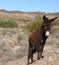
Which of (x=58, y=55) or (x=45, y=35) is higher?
(x=45, y=35)

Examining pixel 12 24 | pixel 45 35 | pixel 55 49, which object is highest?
pixel 45 35

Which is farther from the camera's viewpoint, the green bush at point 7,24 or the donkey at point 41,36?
the green bush at point 7,24

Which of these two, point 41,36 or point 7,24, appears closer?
point 41,36

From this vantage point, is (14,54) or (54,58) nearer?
(54,58)

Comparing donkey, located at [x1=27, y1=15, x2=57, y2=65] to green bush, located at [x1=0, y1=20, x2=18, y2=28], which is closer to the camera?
donkey, located at [x1=27, y1=15, x2=57, y2=65]

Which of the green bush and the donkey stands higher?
the donkey

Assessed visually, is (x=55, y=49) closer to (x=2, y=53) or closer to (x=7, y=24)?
(x=2, y=53)

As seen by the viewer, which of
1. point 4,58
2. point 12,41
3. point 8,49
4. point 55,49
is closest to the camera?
point 55,49

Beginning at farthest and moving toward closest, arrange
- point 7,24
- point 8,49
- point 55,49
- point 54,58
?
point 7,24, point 8,49, point 55,49, point 54,58

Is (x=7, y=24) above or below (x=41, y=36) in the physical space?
below

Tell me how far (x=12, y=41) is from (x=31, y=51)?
16371 mm

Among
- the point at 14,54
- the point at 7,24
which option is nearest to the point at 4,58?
the point at 14,54

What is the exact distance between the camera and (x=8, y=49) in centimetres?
2486

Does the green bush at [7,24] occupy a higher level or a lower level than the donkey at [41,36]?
lower
